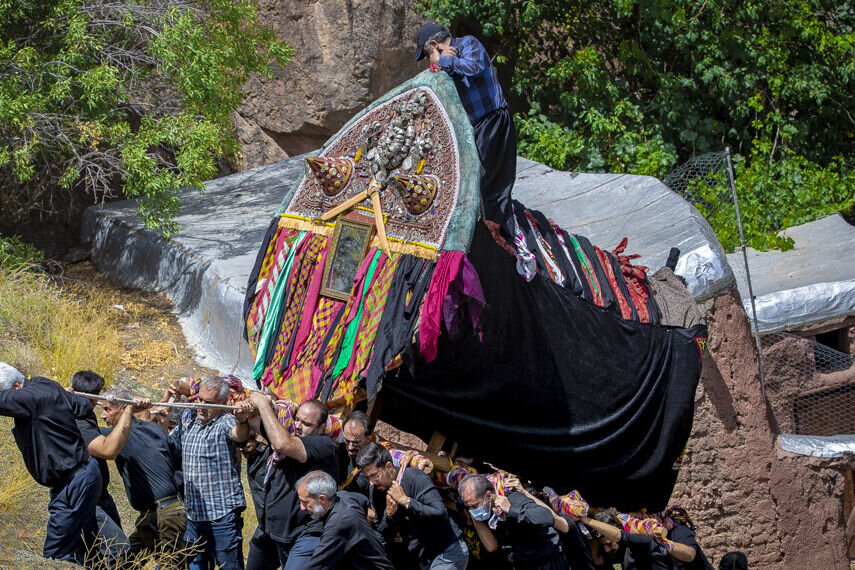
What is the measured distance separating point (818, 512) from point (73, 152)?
6968mm

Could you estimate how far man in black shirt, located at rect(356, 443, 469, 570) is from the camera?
5.66 metres

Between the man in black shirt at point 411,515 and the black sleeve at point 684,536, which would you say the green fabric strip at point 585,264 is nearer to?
the black sleeve at point 684,536

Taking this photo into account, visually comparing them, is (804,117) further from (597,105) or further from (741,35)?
(597,105)

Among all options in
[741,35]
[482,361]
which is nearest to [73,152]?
[482,361]

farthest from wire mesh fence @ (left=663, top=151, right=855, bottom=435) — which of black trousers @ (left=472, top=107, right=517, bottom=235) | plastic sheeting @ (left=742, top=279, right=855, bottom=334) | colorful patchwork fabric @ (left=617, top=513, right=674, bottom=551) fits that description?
black trousers @ (left=472, top=107, right=517, bottom=235)

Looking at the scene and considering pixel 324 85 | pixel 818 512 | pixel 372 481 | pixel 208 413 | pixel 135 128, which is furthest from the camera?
pixel 324 85

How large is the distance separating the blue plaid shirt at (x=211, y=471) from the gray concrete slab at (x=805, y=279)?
4.77 meters

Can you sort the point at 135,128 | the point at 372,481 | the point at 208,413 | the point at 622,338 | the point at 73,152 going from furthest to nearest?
the point at 135,128
the point at 73,152
the point at 622,338
the point at 208,413
the point at 372,481

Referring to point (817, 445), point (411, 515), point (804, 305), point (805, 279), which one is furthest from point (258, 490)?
point (805, 279)

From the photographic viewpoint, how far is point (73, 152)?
974 cm

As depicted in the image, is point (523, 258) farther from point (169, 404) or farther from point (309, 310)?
point (169, 404)

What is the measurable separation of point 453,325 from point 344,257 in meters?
0.99

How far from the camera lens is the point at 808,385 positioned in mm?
8688

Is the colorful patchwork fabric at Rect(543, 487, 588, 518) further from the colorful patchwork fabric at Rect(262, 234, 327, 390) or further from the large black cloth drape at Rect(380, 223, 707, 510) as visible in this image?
the colorful patchwork fabric at Rect(262, 234, 327, 390)
